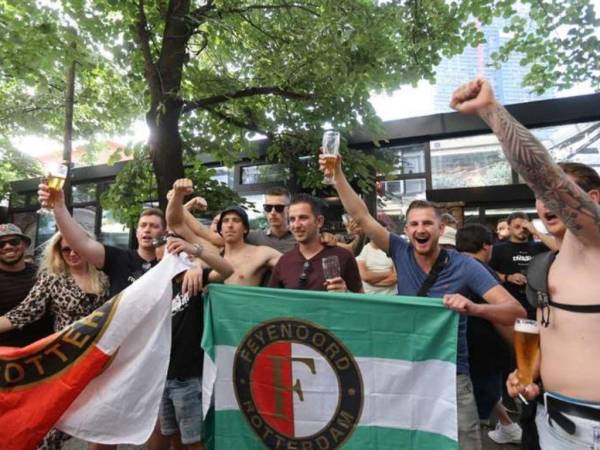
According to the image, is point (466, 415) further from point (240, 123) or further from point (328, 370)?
point (240, 123)

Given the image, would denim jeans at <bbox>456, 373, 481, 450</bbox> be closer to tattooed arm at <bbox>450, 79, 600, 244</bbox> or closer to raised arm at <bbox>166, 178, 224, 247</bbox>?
tattooed arm at <bbox>450, 79, 600, 244</bbox>

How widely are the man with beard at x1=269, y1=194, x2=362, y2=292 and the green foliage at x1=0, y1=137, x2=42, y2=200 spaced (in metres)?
14.3

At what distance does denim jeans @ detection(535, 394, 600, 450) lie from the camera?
152 centimetres

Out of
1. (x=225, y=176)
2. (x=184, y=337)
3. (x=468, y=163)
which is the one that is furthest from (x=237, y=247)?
(x=225, y=176)

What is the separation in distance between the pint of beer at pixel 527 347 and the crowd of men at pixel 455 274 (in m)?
0.04

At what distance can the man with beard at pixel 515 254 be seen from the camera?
16.3ft

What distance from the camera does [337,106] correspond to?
632 centimetres

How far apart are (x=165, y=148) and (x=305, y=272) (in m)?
3.81

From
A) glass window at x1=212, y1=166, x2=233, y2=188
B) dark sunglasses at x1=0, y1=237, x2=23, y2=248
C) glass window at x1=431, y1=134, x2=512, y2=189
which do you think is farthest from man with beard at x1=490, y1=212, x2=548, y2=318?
glass window at x1=212, y1=166, x2=233, y2=188

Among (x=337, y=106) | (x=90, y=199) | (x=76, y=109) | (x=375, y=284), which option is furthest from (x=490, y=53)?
(x=90, y=199)

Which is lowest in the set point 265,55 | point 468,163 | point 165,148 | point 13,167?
point 165,148

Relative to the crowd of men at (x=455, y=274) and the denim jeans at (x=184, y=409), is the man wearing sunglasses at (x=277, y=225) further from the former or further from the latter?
the denim jeans at (x=184, y=409)

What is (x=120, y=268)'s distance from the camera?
3.04m

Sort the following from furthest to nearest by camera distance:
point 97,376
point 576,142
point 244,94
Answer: point 576,142 < point 244,94 < point 97,376
